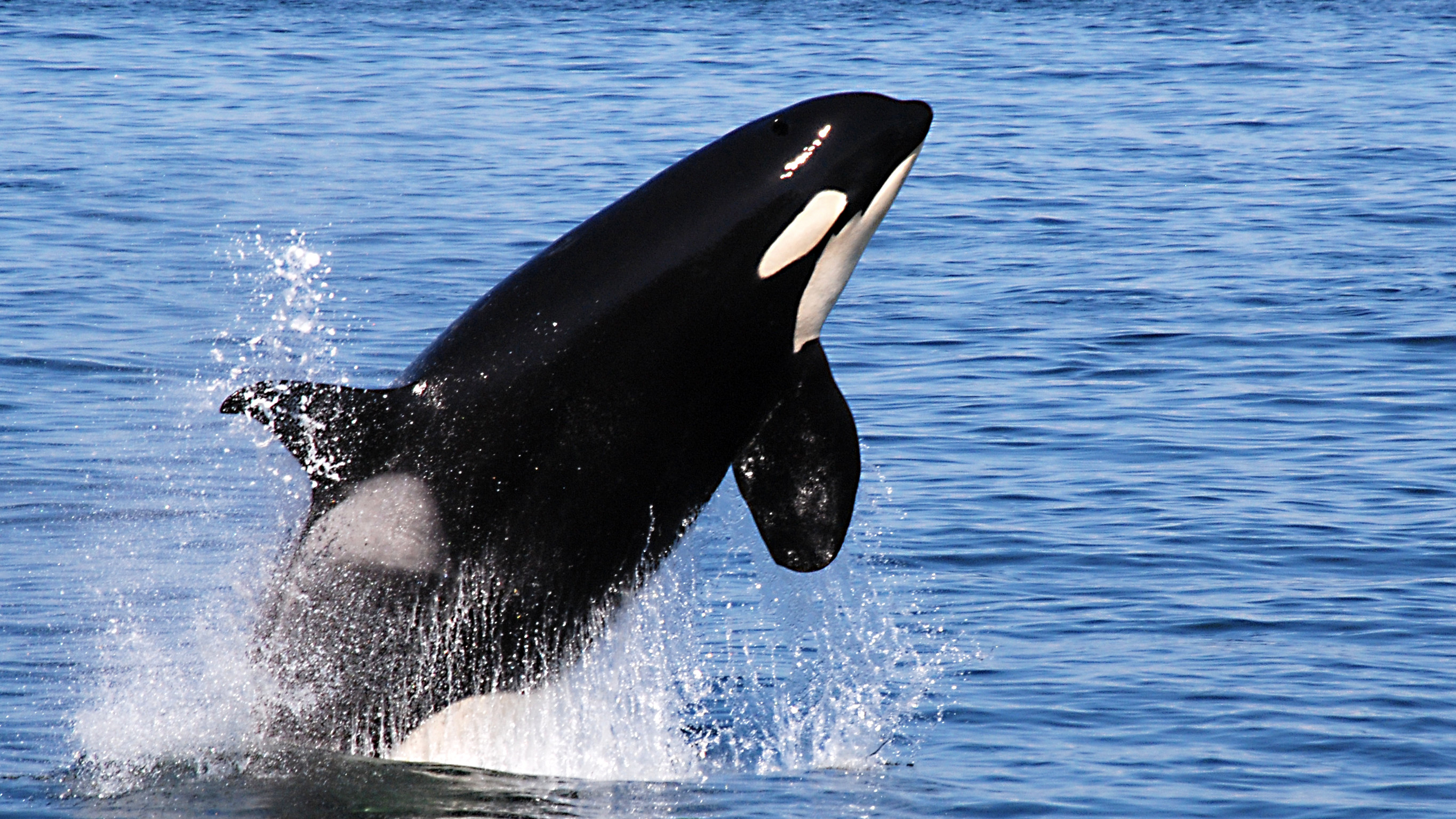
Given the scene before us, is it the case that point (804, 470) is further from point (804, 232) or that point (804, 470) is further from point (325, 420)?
point (325, 420)

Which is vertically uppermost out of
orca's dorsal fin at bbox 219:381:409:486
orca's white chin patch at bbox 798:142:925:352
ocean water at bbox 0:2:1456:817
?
orca's white chin patch at bbox 798:142:925:352

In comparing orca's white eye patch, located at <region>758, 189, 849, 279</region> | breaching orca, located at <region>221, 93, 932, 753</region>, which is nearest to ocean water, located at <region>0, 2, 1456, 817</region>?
breaching orca, located at <region>221, 93, 932, 753</region>

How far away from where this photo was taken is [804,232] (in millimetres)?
8367

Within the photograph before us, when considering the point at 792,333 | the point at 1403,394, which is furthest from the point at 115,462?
the point at 1403,394

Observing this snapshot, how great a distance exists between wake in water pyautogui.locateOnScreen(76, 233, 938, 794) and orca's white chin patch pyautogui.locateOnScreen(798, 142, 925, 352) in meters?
1.05

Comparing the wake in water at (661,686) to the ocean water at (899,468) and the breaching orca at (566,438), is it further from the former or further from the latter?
the breaching orca at (566,438)

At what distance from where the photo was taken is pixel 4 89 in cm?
3747

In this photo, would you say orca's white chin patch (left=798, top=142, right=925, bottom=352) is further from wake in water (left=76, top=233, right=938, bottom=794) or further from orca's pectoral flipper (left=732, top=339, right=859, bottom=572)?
Answer: wake in water (left=76, top=233, right=938, bottom=794)

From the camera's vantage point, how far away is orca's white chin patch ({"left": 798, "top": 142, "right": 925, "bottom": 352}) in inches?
333

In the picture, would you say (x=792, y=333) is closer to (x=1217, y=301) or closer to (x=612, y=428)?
(x=612, y=428)

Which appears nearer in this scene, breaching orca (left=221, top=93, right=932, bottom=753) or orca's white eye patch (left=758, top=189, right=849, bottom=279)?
breaching orca (left=221, top=93, right=932, bottom=753)

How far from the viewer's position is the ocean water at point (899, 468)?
9.29 metres

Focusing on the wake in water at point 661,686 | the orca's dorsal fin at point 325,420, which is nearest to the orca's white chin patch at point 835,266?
the wake in water at point 661,686

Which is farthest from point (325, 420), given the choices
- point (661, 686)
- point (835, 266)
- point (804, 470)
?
point (661, 686)
